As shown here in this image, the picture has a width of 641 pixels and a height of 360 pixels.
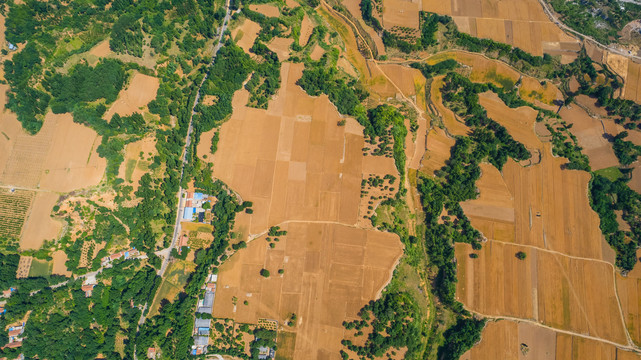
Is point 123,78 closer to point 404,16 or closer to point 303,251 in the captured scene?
point 303,251

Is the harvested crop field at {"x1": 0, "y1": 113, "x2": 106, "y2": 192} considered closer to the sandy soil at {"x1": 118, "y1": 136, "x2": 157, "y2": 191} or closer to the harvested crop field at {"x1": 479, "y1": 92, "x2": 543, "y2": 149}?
the sandy soil at {"x1": 118, "y1": 136, "x2": 157, "y2": 191}

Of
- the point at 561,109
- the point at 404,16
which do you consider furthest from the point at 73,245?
the point at 561,109

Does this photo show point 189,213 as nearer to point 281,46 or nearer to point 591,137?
point 281,46

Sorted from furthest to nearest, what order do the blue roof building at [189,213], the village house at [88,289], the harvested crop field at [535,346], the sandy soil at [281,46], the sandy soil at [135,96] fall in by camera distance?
the sandy soil at [281,46] < the sandy soil at [135,96] < the blue roof building at [189,213] < the village house at [88,289] < the harvested crop field at [535,346]

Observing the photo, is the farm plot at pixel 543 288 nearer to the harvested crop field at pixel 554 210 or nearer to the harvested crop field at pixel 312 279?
the harvested crop field at pixel 554 210

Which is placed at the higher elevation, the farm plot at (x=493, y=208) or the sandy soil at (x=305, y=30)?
the sandy soil at (x=305, y=30)

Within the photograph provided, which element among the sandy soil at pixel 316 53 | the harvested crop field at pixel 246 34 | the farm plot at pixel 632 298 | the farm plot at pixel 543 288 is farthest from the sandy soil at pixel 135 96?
the farm plot at pixel 632 298

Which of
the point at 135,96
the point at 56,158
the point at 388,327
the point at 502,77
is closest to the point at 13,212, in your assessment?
the point at 56,158
